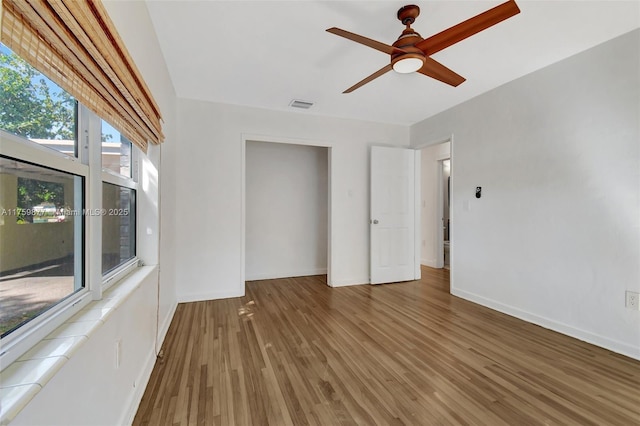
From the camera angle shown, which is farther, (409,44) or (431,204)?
(431,204)

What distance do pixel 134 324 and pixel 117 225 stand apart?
2.03ft

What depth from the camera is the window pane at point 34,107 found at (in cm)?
80

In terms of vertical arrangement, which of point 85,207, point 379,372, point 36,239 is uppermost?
point 85,207

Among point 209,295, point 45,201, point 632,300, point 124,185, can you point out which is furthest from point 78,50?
point 632,300

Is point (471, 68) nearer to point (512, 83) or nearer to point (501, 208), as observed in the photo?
point (512, 83)

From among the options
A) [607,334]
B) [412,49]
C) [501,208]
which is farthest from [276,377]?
[501,208]

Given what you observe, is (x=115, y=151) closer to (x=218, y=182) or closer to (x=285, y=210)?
(x=218, y=182)

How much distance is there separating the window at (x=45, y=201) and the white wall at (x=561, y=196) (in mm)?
3545

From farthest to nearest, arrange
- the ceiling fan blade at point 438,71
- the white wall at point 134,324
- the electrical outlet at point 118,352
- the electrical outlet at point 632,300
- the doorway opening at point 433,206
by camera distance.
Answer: the doorway opening at point 433,206 < the electrical outlet at point 632,300 < the ceiling fan blade at point 438,71 < the electrical outlet at point 118,352 < the white wall at point 134,324

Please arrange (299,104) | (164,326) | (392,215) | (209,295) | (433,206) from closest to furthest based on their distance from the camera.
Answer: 1. (164,326)
2. (209,295)
3. (299,104)
4. (392,215)
5. (433,206)

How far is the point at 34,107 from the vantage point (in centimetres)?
94

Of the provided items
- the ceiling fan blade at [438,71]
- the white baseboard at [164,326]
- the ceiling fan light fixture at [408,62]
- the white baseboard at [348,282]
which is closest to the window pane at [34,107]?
the white baseboard at [164,326]

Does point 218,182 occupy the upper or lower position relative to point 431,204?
upper

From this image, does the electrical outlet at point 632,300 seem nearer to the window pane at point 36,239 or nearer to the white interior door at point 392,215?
the white interior door at point 392,215
